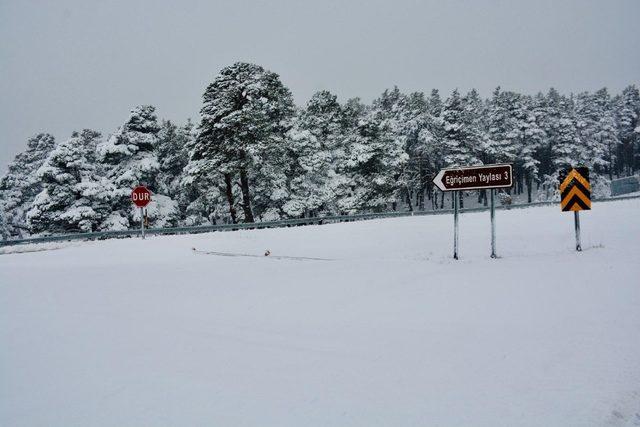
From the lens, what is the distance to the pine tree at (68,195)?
108 feet

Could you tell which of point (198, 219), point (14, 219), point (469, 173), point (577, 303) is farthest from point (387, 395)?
point (14, 219)

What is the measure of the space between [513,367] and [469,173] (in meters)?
9.22

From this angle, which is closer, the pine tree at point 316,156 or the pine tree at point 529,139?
the pine tree at point 316,156

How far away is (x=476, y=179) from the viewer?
12.5m

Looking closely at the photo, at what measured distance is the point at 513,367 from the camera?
13.5 ft

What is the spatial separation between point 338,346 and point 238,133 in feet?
92.6

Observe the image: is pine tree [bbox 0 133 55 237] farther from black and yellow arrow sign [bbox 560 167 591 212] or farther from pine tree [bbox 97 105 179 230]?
black and yellow arrow sign [bbox 560 167 591 212]

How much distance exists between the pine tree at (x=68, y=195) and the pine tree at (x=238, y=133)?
8.27 metres

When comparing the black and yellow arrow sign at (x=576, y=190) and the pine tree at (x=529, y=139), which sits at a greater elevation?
the pine tree at (x=529, y=139)

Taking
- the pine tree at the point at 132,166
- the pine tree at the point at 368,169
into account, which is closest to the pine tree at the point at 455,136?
the pine tree at the point at 368,169

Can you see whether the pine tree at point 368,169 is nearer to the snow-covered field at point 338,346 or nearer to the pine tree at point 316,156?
the pine tree at point 316,156

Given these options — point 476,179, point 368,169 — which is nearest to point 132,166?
point 368,169

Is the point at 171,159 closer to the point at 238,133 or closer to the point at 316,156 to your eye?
the point at 316,156

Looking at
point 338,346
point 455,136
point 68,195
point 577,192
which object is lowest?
point 338,346
